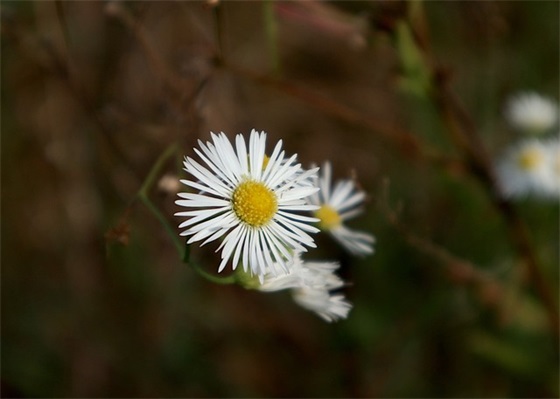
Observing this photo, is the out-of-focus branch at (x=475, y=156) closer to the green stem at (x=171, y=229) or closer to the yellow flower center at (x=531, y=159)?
the yellow flower center at (x=531, y=159)

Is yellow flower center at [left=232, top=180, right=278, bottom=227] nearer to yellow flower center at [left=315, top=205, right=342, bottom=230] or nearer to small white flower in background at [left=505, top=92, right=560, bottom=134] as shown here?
yellow flower center at [left=315, top=205, right=342, bottom=230]

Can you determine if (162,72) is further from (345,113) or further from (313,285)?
(313,285)

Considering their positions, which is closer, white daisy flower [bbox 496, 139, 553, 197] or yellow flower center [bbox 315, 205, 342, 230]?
yellow flower center [bbox 315, 205, 342, 230]

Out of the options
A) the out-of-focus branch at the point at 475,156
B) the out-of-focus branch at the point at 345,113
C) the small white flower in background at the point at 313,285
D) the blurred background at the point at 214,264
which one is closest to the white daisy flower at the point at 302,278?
the small white flower in background at the point at 313,285

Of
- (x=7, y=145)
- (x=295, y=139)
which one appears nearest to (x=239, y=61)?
(x=295, y=139)

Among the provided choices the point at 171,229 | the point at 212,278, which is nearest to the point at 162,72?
the point at 171,229

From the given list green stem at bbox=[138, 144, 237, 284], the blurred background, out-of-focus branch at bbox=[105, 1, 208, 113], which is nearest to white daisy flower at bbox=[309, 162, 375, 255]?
green stem at bbox=[138, 144, 237, 284]
